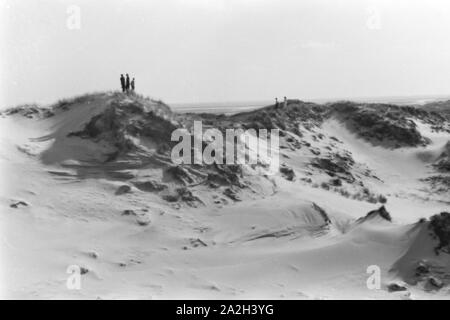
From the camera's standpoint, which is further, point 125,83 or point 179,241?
point 125,83

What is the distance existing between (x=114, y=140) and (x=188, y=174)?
3.13 meters

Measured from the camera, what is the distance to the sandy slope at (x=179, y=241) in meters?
10.6

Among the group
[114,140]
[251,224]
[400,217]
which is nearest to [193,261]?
[251,224]

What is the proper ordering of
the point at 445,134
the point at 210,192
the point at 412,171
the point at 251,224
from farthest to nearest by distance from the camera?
the point at 445,134, the point at 412,171, the point at 210,192, the point at 251,224

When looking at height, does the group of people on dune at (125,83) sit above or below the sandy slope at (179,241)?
above

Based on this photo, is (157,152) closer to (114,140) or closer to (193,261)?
(114,140)

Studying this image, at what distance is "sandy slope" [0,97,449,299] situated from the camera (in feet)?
34.8

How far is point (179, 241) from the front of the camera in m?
13.0

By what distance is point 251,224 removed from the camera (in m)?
14.0

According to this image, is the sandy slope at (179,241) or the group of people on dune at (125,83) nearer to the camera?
the sandy slope at (179,241)

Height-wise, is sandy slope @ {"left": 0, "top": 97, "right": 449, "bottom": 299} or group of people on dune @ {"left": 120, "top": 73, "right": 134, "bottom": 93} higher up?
group of people on dune @ {"left": 120, "top": 73, "right": 134, "bottom": 93}

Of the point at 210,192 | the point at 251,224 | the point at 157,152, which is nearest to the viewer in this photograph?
the point at 251,224

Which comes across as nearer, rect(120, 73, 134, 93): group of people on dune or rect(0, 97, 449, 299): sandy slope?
rect(0, 97, 449, 299): sandy slope
